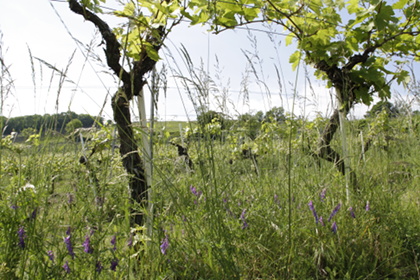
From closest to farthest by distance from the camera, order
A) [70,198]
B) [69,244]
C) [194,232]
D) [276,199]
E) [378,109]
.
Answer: [69,244]
[194,232]
[70,198]
[276,199]
[378,109]

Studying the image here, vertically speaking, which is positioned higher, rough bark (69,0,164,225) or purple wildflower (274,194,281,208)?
rough bark (69,0,164,225)

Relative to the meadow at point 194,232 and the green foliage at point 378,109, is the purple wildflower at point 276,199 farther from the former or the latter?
the green foliage at point 378,109

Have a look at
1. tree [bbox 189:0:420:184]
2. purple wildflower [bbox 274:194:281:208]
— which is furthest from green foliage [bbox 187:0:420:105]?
purple wildflower [bbox 274:194:281:208]

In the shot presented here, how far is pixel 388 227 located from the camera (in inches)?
69.5

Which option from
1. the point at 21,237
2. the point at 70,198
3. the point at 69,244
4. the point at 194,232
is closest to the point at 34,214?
the point at 21,237

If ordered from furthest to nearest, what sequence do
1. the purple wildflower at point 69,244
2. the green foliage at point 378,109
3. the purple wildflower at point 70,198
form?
the green foliage at point 378,109 → the purple wildflower at point 70,198 → the purple wildflower at point 69,244

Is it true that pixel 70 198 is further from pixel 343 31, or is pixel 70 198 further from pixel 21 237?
pixel 343 31

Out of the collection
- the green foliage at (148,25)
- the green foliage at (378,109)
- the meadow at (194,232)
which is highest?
the green foliage at (148,25)

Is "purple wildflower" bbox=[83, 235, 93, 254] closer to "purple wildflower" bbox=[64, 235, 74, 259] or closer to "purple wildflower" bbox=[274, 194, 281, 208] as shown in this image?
"purple wildflower" bbox=[64, 235, 74, 259]

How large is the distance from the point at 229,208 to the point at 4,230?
102cm

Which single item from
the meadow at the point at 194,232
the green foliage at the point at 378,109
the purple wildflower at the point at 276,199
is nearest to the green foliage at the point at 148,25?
the meadow at the point at 194,232

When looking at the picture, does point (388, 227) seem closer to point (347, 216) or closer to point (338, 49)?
point (347, 216)

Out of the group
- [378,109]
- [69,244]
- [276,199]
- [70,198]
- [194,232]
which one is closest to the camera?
[69,244]

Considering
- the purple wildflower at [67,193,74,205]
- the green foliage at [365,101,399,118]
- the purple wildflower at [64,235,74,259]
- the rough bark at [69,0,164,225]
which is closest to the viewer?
the purple wildflower at [64,235,74,259]
